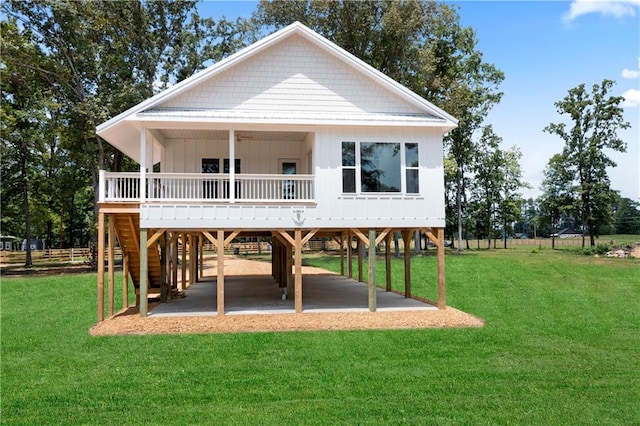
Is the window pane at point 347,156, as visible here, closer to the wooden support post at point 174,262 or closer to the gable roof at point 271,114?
the gable roof at point 271,114

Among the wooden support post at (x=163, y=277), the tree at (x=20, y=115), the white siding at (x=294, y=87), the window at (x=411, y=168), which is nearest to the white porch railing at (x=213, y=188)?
the white siding at (x=294, y=87)

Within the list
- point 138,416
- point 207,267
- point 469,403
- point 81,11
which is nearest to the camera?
point 138,416

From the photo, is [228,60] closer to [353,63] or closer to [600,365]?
[353,63]

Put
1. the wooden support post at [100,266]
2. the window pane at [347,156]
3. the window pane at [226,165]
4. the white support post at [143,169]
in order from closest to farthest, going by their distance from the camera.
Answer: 1. the wooden support post at [100,266]
2. the white support post at [143,169]
3. the window pane at [347,156]
4. the window pane at [226,165]

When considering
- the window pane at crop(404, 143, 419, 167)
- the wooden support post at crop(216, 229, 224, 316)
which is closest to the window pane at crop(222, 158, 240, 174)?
the wooden support post at crop(216, 229, 224, 316)

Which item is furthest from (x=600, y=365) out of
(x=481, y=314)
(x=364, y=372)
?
(x=481, y=314)

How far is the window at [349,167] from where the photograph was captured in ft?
49.9

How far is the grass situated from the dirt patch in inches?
24.8

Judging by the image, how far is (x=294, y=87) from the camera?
15.4 m

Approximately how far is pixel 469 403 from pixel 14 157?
36149mm

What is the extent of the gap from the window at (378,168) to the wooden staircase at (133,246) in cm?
625

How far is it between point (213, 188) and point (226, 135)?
7.20ft

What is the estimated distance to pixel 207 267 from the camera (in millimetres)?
34625

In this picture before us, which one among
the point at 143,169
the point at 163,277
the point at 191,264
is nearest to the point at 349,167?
the point at 143,169
